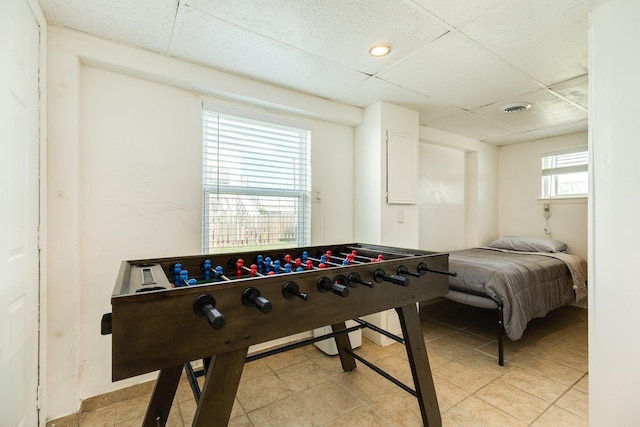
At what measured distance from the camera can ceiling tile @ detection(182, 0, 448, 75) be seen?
5.21ft

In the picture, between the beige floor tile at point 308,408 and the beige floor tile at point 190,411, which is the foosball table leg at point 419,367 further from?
the beige floor tile at point 190,411

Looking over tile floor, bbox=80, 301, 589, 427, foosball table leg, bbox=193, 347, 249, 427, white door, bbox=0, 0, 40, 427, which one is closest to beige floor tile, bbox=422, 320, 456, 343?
tile floor, bbox=80, 301, 589, 427

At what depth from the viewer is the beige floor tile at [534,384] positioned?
A: 2068 mm

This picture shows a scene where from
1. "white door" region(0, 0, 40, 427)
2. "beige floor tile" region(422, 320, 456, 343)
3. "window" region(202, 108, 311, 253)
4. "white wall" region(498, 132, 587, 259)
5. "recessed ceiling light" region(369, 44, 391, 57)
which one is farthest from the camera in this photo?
"white wall" region(498, 132, 587, 259)

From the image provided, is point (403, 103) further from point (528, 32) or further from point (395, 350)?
point (395, 350)

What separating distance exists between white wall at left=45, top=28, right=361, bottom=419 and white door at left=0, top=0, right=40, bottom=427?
0.17 metres

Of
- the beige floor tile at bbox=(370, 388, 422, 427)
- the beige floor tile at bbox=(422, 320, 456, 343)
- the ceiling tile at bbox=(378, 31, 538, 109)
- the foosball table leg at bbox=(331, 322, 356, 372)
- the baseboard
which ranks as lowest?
the beige floor tile at bbox=(422, 320, 456, 343)

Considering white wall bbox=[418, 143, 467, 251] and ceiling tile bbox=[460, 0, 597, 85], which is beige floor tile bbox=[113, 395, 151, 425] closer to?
ceiling tile bbox=[460, 0, 597, 85]

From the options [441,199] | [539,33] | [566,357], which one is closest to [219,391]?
[539,33]

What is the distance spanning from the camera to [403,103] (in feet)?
9.71

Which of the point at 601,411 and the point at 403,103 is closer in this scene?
Answer: the point at 601,411

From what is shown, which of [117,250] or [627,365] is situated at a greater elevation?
[117,250]

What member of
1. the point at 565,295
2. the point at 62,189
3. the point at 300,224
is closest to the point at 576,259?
the point at 565,295

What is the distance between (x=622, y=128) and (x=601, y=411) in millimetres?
1451
